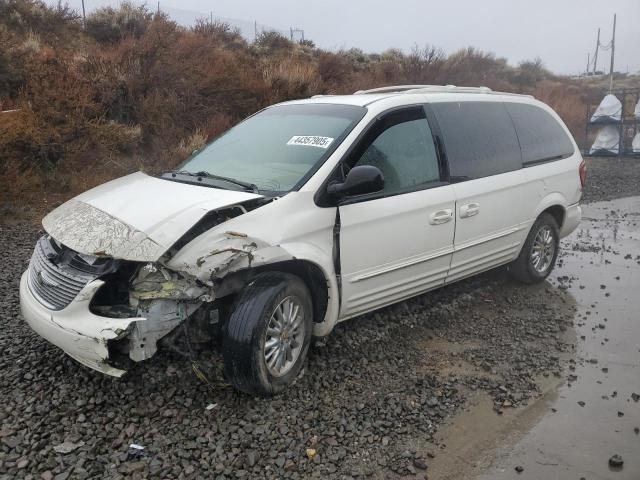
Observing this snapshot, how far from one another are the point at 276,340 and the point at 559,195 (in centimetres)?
373

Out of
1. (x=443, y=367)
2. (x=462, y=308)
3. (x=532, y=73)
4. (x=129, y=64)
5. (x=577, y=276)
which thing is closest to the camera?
(x=443, y=367)

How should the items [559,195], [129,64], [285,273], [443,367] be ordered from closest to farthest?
[285,273] → [443,367] → [559,195] → [129,64]

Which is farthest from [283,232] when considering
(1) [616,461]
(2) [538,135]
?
(2) [538,135]

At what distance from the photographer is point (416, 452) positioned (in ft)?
10.0

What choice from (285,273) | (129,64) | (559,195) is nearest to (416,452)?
(285,273)

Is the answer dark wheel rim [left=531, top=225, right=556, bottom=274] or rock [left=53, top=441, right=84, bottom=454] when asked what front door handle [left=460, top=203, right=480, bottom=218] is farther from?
rock [left=53, top=441, right=84, bottom=454]

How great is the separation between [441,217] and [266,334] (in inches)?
70.6

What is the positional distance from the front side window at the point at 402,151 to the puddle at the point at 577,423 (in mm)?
1649

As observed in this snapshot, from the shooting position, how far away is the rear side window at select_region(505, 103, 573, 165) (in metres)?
5.39

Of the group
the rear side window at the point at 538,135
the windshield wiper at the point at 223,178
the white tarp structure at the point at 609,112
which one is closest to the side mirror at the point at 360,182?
the windshield wiper at the point at 223,178

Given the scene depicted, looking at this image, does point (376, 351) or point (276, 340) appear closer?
point (276, 340)

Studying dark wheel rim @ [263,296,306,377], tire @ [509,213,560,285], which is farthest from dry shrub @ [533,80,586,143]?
dark wheel rim @ [263,296,306,377]

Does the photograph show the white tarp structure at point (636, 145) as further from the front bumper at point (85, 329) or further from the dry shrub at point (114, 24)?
the front bumper at point (85, 329)

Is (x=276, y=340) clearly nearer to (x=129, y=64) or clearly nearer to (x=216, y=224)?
(x=216, y=224)
